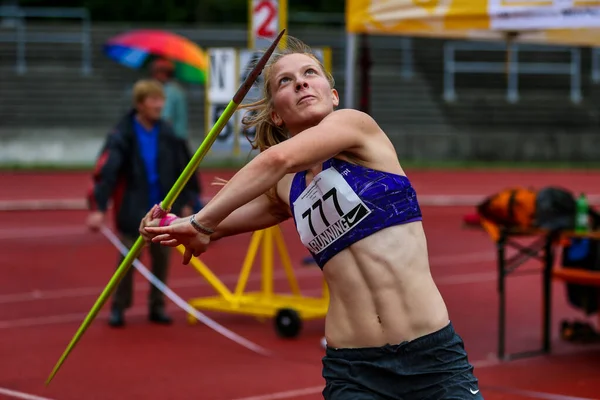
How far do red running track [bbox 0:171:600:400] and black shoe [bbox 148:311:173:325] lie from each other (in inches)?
3.2

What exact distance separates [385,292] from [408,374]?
0.90 feet

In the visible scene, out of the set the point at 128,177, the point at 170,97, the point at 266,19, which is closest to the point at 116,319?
the point at 128,177

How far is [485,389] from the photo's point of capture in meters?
7.23

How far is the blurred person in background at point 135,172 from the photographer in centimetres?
910

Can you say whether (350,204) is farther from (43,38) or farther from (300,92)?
(43,38)

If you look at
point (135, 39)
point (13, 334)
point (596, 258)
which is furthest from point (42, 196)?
point (596, 258)

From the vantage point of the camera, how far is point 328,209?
12.2 ft

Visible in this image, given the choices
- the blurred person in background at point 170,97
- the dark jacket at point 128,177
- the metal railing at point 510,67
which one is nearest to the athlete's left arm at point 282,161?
the dark jacket at point 128,177

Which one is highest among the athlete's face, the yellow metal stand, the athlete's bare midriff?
the athlete's face

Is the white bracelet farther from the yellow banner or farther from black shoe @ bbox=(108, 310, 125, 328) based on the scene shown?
black shoe @ bbox=(108, 310, 125, 328)

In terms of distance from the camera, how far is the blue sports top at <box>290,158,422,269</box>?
3.68m

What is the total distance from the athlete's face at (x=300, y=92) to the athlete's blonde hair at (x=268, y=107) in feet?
0.21

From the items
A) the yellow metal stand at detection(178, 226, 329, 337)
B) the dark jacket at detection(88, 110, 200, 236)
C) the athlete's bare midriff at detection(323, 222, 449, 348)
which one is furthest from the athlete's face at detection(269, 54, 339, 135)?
the dark jacket at detection(88, 110, 200, 236)

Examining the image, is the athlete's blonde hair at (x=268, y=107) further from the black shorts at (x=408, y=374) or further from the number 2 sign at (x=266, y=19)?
the number 2 sign at (x=266, y=19)
